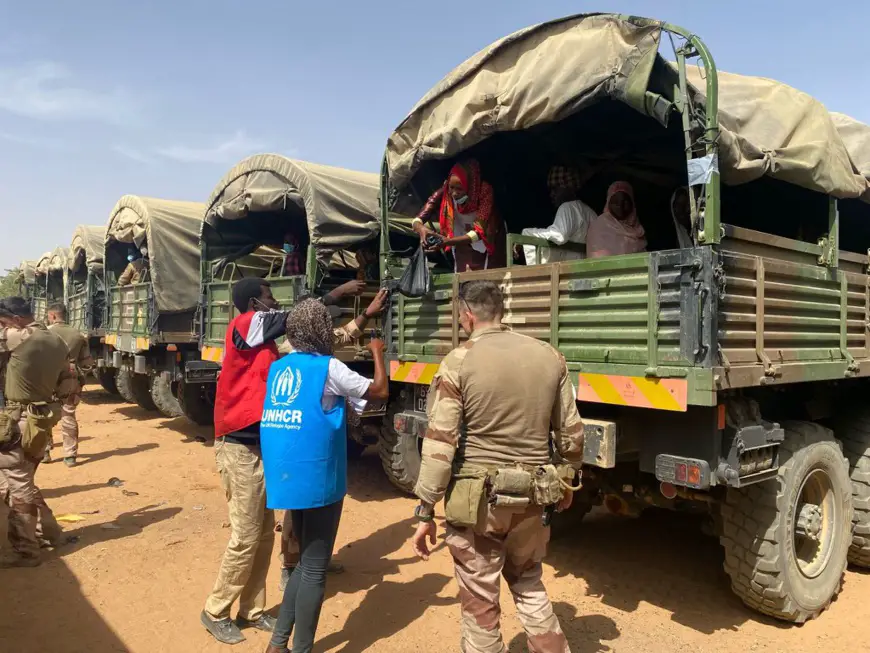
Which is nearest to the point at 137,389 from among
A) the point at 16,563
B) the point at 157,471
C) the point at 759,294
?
the point at 157,471

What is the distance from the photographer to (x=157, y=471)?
6723 mm

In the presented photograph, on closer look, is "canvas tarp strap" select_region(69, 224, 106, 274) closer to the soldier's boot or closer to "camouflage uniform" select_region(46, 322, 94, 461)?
"camouflage uniform" select_region(46, 322, 94, 461)

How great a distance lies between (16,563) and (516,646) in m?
3.21

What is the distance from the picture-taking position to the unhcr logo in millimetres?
2854

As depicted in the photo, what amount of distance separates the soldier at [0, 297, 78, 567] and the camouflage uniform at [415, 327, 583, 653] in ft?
10.6

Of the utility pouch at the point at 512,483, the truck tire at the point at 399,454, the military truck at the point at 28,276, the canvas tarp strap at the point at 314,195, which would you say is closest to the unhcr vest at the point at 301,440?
the utility pouch at the point at 512,483

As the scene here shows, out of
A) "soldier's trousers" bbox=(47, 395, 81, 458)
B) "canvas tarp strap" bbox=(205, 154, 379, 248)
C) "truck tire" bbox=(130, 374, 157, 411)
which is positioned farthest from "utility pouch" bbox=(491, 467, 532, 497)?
"truck tire" bbox=(130, 374, 157, 411)

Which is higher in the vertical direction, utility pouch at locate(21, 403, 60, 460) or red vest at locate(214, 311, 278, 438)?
red vest at locate(214, 311, 278, 438)

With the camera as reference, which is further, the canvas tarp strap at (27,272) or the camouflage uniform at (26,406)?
the canvas tarp strap at (27,272)

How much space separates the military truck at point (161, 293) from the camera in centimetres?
840

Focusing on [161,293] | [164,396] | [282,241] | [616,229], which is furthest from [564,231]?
[164,396]

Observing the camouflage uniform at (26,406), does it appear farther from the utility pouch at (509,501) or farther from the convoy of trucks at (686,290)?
the utility pouch at (509,501)

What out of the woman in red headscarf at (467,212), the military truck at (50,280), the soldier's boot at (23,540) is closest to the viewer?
the soldier's boot at (23,540)

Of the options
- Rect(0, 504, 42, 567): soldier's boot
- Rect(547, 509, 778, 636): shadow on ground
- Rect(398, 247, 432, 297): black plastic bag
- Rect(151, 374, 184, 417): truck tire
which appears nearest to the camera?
Rect(547, 509, 778, 636): shadow on ground
